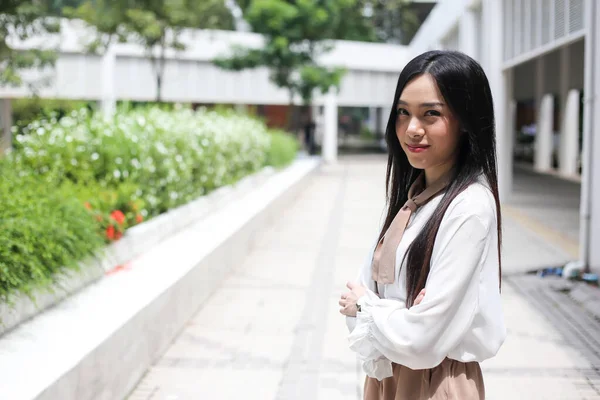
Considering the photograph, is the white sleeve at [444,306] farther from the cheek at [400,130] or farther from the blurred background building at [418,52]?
the blurred background building at [418,52]

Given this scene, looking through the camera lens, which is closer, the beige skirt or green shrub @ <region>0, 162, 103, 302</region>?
the beige skirt

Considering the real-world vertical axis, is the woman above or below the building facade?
below

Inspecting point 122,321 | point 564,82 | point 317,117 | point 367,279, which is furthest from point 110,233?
point 317,117

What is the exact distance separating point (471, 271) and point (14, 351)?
2.42m

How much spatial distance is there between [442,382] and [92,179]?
5.15 metres

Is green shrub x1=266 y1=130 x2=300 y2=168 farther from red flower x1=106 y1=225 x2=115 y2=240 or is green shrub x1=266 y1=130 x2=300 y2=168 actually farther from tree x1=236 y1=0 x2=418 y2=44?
tree x1=236 y1=0 x2=418 y2=44

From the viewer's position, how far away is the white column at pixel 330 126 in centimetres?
3098

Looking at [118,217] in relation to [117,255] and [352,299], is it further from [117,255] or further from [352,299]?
[352,299]

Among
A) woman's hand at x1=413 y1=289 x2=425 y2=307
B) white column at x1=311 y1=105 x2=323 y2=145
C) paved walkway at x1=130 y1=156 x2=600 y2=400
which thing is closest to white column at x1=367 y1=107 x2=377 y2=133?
white column at x1=311 y1=105 x2=323 y2=145

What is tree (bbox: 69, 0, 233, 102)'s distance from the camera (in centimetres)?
1809

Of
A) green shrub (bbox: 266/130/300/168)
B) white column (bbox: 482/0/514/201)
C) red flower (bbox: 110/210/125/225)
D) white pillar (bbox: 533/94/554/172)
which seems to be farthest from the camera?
white pillar (bbox: 533/94/554/172)

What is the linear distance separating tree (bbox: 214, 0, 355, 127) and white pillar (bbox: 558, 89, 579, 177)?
6896 millimetres

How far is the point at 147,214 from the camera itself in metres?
7.15

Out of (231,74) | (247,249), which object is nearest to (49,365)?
(247,249)
